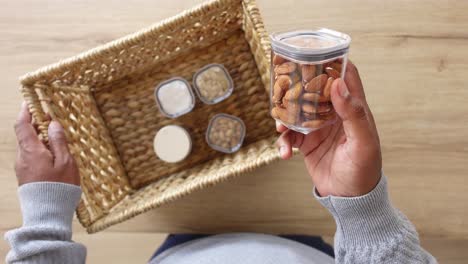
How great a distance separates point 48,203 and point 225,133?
37 cm

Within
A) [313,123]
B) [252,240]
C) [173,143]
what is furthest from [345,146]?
[173,143]

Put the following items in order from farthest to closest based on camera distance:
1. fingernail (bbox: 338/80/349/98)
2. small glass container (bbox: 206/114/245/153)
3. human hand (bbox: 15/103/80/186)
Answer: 1. small glass container (bbox: 206/114/245/153)
2. human hand (bbox: 15/103/80/186)
3. fingernail (bbox: 338/80/349/98)

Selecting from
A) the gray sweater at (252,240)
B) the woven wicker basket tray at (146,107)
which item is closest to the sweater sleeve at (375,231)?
the gray sweater at (252,240)

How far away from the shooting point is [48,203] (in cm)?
74

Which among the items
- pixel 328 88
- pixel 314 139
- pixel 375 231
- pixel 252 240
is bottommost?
pixel 252 240

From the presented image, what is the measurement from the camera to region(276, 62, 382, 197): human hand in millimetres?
517

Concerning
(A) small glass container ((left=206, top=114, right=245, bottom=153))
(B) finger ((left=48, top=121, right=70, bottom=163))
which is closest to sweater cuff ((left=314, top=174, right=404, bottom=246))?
(A) small glass container ((left=206, top=114, right=245, bottom=153))

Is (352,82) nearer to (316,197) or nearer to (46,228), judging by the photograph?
(316,197)

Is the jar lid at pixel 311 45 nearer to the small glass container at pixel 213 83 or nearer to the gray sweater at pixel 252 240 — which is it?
the gray sweater at pixel 252 240

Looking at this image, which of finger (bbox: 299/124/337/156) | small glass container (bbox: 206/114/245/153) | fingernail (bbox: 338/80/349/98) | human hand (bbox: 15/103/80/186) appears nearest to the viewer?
fingernail (bbox: 338/80/349/98)

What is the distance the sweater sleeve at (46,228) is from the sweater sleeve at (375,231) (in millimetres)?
427

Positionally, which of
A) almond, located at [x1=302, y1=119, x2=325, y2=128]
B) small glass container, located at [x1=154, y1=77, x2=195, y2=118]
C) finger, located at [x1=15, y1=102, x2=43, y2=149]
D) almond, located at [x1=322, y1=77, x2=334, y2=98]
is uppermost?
almond, located at [x1=322, y1=77, x2=334, y2=98]

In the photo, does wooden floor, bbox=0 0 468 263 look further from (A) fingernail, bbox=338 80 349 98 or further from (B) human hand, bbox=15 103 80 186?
(A) fingernail, bbox=338 80 349 98

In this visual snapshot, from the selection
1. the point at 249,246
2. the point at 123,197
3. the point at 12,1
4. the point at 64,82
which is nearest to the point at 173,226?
the point at 123,197
